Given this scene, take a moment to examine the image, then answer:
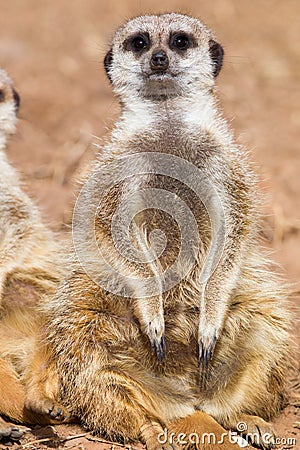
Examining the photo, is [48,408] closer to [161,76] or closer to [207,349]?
[207,349]

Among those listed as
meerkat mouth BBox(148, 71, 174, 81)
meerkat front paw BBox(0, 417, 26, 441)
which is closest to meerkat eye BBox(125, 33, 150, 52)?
meerkat mouth BBox(148, 71, 174, 81)

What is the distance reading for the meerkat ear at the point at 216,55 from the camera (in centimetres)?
382

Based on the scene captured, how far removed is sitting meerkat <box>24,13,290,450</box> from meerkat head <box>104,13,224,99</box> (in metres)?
0.03

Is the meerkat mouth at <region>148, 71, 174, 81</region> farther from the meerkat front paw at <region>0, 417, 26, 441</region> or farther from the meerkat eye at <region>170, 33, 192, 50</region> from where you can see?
the meerkat front paw at <region>0, 417, 26, 441</region>

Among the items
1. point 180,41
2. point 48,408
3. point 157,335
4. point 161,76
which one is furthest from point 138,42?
point 48,408

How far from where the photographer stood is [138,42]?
12.5ft

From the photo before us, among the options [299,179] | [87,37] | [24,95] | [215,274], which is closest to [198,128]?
[215,274]

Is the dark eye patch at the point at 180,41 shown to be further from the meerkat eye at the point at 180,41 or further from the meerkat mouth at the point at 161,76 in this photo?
the meerkat mouth at the point at 161,76

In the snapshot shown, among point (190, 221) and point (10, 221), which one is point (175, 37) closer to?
point (190, 221)

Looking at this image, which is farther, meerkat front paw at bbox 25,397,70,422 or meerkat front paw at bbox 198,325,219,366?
meerkat front paw at bbox 198,325,219,366

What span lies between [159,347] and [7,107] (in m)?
2.03

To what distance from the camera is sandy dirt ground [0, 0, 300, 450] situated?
207 inches

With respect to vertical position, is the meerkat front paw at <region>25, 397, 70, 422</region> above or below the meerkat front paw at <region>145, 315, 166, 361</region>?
below

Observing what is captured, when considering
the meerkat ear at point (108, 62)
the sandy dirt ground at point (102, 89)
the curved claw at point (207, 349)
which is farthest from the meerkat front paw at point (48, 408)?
the meerkat ear at point (108, 62)
